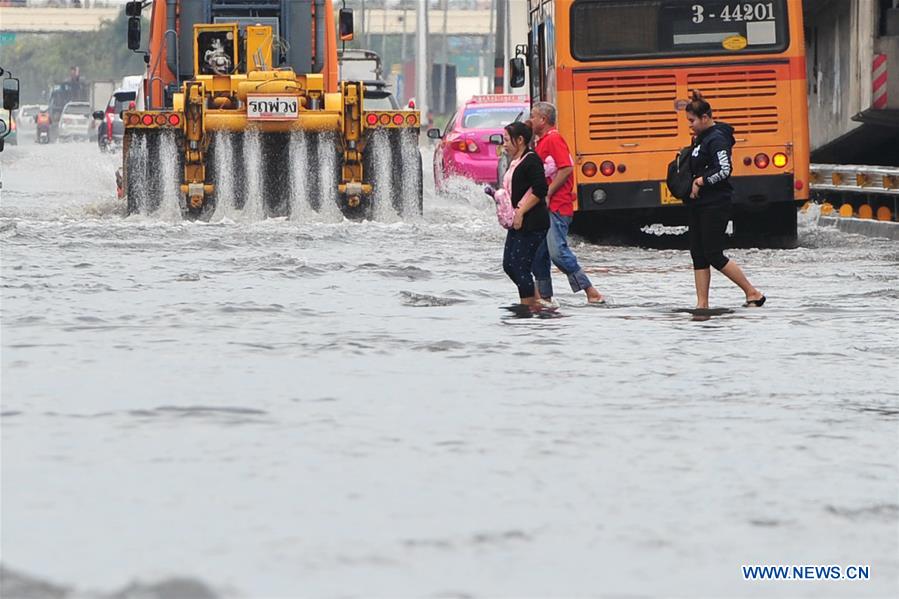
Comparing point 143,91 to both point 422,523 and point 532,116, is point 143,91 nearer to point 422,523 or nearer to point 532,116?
point 532,116

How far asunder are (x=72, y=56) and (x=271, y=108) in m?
122

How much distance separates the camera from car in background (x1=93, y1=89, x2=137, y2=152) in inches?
1291

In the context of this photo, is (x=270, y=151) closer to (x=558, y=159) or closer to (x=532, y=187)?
(x=558, y=159)

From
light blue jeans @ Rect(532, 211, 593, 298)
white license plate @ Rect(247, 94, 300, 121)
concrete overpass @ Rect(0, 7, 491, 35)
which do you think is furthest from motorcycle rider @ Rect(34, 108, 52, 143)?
light blue jeans @ Rect(532, 211, 593, 298)

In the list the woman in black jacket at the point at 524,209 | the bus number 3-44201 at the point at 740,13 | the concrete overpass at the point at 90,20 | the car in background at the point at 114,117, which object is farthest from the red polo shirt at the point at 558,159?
the concrete overpass at the point at 90,20

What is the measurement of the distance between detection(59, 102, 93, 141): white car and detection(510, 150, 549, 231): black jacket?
288 feet

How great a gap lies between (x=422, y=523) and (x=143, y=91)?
69.9ft

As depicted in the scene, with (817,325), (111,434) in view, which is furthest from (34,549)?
(817,325)

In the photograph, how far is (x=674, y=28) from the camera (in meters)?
22.2

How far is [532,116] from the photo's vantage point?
16156 mm

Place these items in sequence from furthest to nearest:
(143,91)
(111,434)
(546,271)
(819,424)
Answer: (143,91)
(546,271)
(819,424)
(111,434)

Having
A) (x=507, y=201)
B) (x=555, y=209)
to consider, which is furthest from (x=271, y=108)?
(x=507, y=201)

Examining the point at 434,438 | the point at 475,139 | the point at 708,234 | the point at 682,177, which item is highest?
the point at 475,139

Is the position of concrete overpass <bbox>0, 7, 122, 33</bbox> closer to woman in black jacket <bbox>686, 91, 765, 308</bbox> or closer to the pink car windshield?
the pink car windshield
